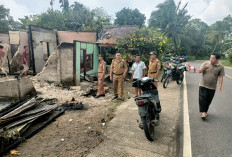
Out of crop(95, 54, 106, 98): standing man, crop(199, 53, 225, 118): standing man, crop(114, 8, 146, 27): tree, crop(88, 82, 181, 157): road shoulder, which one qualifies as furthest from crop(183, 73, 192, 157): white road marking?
crop(114, 8, 146, 27): tree

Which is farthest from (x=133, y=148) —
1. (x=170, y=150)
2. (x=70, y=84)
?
(x=70, y=84)

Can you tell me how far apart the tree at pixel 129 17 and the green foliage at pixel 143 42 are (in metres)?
27.7

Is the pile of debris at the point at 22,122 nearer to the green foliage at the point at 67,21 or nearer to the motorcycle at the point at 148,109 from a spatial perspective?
the motorcycle at the point at 148,109

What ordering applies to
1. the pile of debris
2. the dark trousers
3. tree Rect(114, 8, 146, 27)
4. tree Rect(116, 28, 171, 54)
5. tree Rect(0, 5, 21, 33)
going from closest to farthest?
1. the pile of debris
2. the dark trousers
3. tree Rect(116, 28, 171, 54)
4. tree Rect(0, 5, 21, 33)
5. tree Rect(114, 8, 146, 27)

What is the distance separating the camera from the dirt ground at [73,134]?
2.94 meters

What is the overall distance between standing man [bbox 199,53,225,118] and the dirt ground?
257 cm

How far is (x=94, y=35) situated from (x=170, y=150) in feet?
36.6

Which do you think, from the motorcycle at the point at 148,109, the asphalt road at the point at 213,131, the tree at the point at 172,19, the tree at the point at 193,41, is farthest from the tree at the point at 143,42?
the tree at the point at 193,41

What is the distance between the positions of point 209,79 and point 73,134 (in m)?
3.73

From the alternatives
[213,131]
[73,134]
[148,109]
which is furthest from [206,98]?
[73,134]

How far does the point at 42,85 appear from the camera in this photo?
7.86m

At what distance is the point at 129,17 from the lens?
121ft

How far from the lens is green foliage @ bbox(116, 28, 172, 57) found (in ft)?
33.3

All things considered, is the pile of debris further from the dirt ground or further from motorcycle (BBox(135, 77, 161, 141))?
motorcycle (BBox(135, 77, 161, 141))
